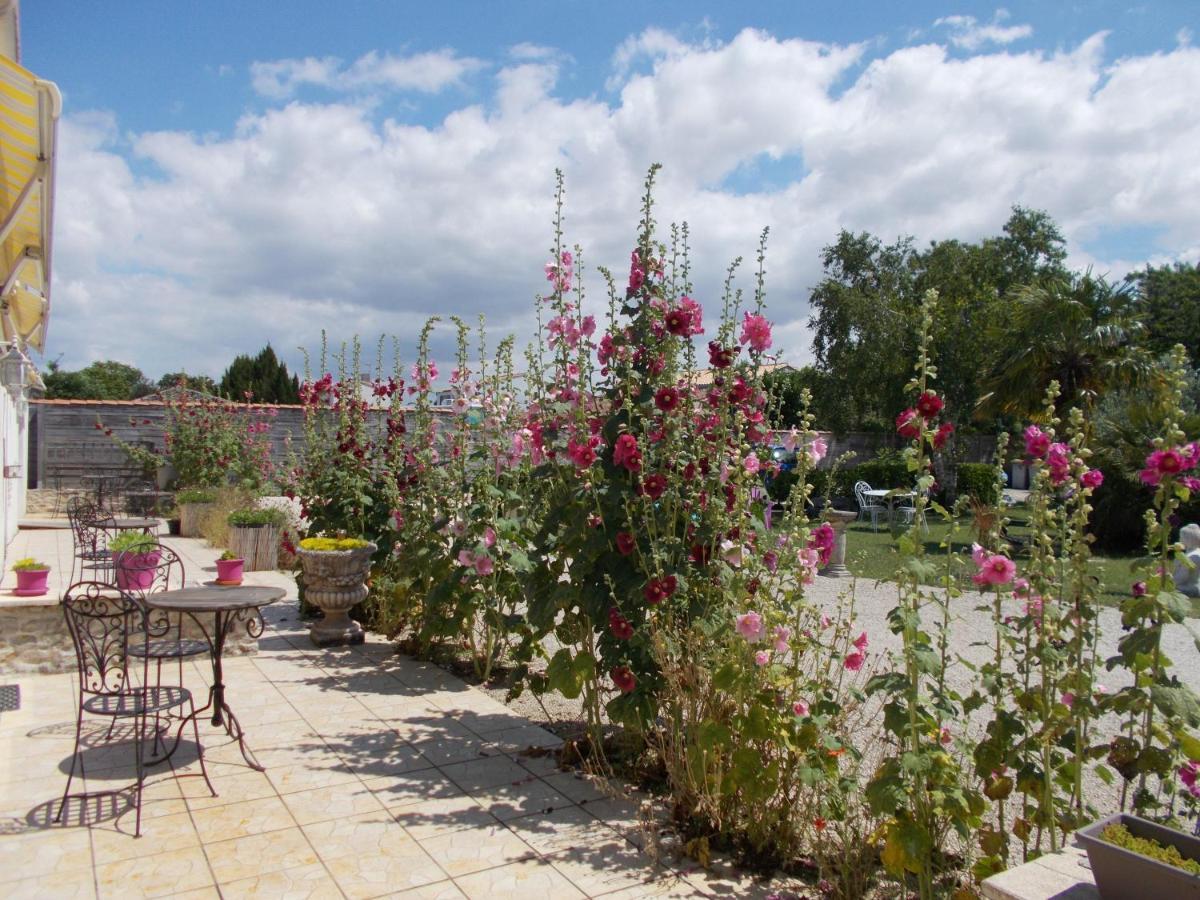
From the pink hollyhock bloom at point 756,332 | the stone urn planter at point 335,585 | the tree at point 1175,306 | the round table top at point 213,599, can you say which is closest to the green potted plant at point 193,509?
the stone urn planter at point 335,585

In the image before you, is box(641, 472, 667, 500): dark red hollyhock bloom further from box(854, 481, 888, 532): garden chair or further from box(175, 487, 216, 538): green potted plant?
box(854, 481, 888, 532): garden chair

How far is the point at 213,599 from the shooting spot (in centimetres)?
391

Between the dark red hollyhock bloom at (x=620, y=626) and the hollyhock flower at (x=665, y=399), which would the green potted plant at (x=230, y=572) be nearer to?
the dark red hollyhock bloom at (x=620, y=626)

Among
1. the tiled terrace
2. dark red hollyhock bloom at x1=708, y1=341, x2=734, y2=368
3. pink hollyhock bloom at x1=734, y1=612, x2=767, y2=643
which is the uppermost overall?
dark red hollyhock bloom at x1=708, y1=341, x2=734, y2=368

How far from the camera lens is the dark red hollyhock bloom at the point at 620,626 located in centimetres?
345

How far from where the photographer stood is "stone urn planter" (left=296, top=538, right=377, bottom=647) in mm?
5871

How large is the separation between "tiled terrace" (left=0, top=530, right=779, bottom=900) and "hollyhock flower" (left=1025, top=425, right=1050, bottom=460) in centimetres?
176

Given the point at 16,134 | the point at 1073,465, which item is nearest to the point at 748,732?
the point at 1073,465

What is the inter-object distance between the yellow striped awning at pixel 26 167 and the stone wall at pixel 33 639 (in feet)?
6.33

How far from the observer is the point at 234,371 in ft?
95.8

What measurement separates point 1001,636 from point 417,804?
2.42 meters

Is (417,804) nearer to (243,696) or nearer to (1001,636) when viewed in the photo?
(243,696)

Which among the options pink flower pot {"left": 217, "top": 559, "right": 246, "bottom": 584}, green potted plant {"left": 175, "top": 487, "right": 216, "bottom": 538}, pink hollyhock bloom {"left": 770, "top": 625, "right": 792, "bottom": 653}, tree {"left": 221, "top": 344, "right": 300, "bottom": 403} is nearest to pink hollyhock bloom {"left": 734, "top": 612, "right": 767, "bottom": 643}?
pink hollyhock bloom {"left": 770, "top": 625, "right": 792, "bottom": 653}

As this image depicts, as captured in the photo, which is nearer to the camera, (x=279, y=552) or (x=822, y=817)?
(x=822, y=817)
